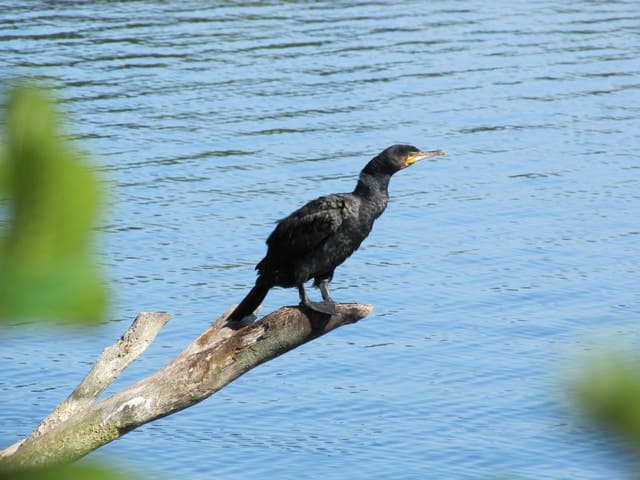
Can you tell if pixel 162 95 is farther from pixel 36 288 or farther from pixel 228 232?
pixel 36 288

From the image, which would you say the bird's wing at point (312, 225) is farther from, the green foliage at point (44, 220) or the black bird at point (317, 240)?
the green foliage at point (44, 220)

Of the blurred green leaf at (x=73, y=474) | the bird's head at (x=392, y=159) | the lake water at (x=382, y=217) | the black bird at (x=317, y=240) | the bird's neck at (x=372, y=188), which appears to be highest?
the blurred green leaf at (x=73, y=474)

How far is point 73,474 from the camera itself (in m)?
0.66

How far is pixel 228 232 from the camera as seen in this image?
14344 mm

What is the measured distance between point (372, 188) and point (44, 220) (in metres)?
6.06

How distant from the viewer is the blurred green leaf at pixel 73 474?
2.14 ft

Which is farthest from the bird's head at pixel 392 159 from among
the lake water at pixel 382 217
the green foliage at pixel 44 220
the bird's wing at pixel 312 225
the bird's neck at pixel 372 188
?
the green foliage at pixel 44 220

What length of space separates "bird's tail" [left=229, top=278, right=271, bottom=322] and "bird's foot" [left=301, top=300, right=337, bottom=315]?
30 cm

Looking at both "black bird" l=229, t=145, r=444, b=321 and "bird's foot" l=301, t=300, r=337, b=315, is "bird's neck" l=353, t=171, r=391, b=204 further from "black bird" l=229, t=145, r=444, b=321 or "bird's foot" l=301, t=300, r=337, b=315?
"bird's foot" l=301, t=300, r=337, b=315

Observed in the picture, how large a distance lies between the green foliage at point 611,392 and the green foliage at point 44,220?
0.89ft

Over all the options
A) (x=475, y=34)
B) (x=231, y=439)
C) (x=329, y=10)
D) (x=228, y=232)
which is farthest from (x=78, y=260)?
(x=329, y=10)

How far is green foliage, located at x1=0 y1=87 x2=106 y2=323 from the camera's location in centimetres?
70

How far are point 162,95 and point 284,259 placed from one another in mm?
15192

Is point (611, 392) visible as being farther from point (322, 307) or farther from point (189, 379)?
point (322, 307)
